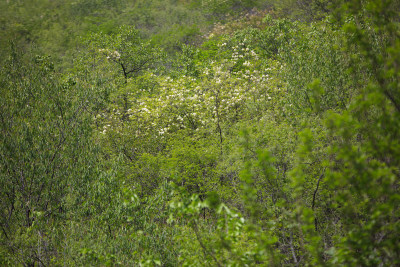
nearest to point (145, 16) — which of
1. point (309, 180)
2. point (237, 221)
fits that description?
point (309, 180)

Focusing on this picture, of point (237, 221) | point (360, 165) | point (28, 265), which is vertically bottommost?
point (28, 265)

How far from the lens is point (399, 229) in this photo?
13.5 ft

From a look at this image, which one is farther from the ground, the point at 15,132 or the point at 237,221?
the point at 237,221

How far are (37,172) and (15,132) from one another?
1.76 meters

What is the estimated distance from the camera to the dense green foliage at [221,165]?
4312 mm

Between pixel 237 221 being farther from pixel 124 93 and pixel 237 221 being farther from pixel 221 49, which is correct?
pixel 221 49

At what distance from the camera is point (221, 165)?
1369cm

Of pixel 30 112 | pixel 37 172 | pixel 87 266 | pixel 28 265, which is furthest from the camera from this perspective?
pixel 30 112

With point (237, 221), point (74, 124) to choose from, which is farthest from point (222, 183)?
point (237, 221)

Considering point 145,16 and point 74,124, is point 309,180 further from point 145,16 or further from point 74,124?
point 145,16

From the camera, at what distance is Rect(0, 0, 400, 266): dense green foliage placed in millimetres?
4312

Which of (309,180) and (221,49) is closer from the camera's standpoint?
(309,180)

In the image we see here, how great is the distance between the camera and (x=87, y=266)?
285 inches

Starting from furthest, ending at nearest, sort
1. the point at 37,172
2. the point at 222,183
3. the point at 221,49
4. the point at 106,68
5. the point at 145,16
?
1. the point at 145,16
2. the point at 221,49
3. the point at 106,68
4. the point at 222,183
5. the point at 37,172
